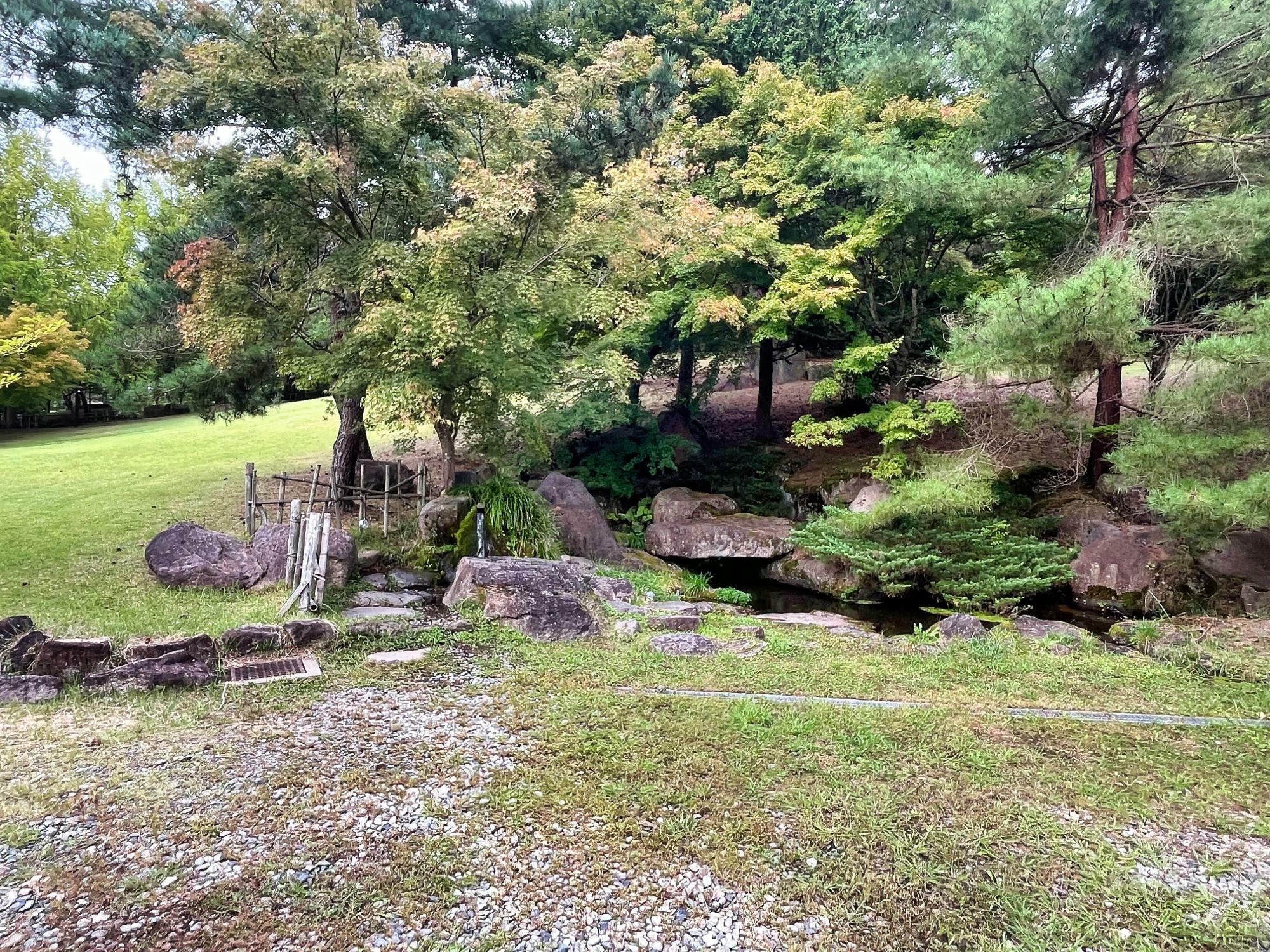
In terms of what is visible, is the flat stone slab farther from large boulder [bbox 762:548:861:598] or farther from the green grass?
the green grass

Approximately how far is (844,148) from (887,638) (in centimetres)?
797

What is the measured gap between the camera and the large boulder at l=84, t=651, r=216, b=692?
4.65m

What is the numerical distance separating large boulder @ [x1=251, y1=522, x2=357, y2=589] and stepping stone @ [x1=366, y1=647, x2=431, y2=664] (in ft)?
5.27

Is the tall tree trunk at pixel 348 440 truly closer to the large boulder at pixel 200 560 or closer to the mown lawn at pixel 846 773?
the large boulder at pixel 200 560

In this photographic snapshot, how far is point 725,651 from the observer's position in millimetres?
6031

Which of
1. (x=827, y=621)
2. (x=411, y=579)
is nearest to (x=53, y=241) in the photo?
(x=411, y=579)

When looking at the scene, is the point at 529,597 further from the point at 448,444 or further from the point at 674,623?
the point at 448,444

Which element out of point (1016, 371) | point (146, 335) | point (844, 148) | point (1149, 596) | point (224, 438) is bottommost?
point (1149, 596)

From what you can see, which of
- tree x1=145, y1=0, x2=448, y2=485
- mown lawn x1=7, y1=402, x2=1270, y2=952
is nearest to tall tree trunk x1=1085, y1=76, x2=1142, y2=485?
mown lawn x1=7, y1=402, x2=1270, y2=952

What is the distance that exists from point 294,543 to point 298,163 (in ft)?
14.0

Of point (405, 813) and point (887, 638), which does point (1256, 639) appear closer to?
point (887, 638)

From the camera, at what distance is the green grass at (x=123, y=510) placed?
6.15m

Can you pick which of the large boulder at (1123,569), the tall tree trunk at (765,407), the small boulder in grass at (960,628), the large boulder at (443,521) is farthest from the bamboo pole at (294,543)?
the tall tree trunk at (765,407)

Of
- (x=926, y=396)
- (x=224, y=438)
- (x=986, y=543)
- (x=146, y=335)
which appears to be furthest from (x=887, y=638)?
(x=224, y=438)
